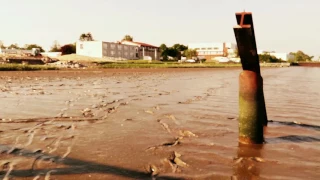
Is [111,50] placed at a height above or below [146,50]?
below

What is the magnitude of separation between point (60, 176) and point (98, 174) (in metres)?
0.45

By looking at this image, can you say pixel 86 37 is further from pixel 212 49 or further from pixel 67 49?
pixel 212 49

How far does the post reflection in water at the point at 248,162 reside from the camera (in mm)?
3877

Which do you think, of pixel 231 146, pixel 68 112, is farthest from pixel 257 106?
pixel 68 112

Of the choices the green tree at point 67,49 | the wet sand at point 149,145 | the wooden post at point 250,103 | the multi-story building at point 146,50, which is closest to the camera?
the wet sand at point 149,145

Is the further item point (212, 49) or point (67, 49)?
point (212, 49)

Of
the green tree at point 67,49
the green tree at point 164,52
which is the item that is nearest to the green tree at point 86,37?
the green tree at point 67,49

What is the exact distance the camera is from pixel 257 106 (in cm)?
539

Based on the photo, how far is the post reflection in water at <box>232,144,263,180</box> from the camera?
3.88 metres

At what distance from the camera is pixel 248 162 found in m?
4.37

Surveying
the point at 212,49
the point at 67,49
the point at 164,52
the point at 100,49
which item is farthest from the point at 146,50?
the point at 212,49

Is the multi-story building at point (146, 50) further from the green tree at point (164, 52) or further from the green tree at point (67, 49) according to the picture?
the green tree at point (67, 49)

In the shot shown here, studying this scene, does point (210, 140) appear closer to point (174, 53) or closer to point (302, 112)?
point (302, 112)

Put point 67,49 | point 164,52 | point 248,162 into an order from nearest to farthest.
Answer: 1. point 248,162
2. point 67,49
3. point 164,52
